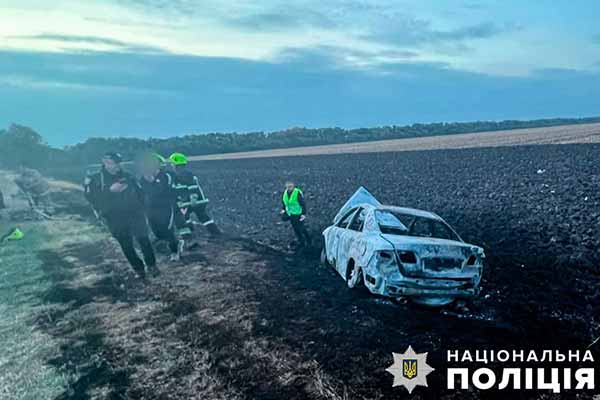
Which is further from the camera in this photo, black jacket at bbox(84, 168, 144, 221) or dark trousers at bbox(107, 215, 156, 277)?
dark trousers at bbox(107, 215, 156, 277)

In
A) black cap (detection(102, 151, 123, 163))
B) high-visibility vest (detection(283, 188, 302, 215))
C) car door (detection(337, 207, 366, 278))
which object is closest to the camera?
car door (detection(337, 207, 366, 278))

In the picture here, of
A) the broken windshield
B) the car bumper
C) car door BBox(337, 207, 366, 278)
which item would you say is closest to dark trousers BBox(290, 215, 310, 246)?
car door BBox(337, 207, 366, 278)

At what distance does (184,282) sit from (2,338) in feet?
8.49

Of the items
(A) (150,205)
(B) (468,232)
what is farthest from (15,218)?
(B) (468,232)

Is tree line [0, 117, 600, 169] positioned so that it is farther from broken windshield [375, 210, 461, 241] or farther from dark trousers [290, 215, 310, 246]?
broken windshield [375, 210, 461, 241]

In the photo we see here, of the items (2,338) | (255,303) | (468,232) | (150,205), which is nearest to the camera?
(2,338)

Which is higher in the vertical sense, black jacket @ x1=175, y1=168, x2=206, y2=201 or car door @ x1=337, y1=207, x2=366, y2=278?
black jacket @ x1=175, y1=168, x2=206, y2=201

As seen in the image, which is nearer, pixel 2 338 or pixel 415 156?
pixel 2 338

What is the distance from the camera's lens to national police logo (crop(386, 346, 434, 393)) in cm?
424

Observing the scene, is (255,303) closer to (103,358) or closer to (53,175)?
(103,358)

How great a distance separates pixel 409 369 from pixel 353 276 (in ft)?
7.74

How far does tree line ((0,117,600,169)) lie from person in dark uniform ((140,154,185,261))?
3342 cm

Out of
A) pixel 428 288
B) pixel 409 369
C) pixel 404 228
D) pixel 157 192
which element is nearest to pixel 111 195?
pixel 157 192

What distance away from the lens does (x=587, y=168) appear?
1527 centimetres
